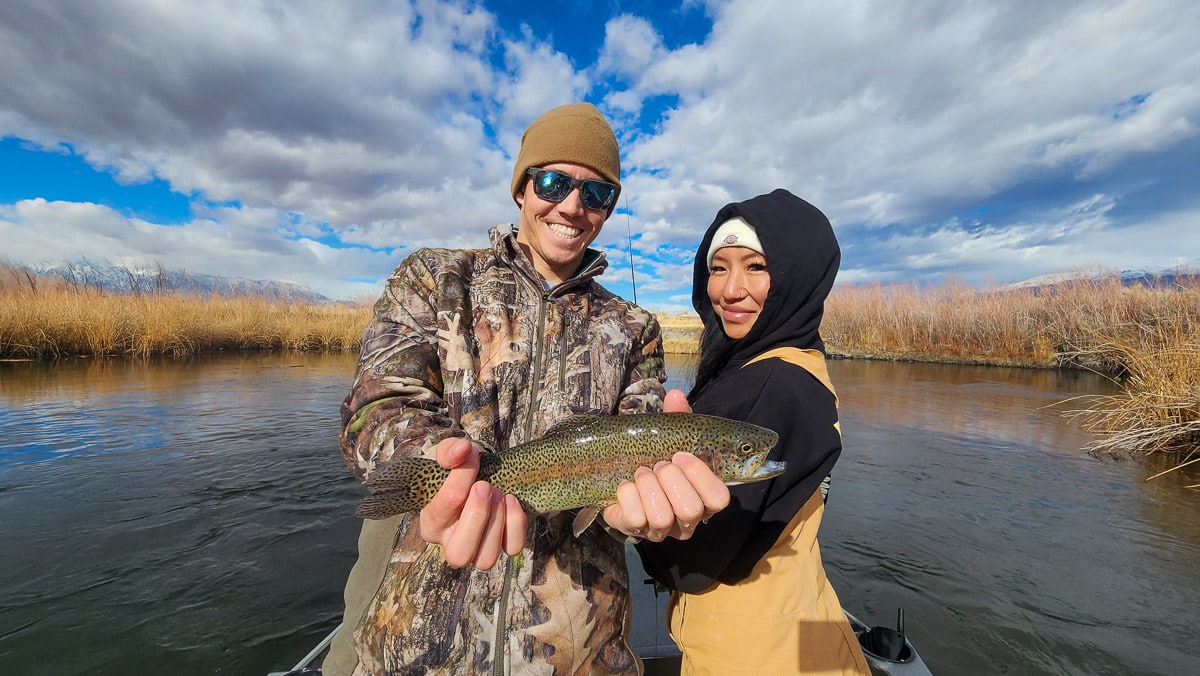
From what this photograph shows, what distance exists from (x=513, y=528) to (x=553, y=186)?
1865mm

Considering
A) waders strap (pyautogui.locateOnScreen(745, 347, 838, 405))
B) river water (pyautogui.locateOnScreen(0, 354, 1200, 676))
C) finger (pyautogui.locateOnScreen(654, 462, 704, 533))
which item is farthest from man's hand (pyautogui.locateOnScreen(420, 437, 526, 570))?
river water (pyautogui.locateOnScreen(0, 354, 1200, 676))

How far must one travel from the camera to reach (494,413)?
2.58m

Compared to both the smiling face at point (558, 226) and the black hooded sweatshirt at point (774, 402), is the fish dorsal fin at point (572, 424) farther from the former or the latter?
the smiling face at point (558, 226)

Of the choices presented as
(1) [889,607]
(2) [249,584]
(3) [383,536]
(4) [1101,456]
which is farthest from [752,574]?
(4) [1101,456]

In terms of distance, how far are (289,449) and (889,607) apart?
454 inches

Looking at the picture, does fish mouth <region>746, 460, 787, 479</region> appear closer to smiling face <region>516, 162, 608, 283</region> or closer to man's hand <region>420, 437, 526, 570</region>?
man's hand <region>420, 437, 526, 570</region>

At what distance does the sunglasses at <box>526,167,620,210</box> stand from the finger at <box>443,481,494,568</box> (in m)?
1.70

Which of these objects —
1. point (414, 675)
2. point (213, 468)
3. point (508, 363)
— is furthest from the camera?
point (213, 468)

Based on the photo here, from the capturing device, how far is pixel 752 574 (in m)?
2.44

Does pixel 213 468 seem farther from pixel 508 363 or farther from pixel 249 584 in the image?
pixel 508 363

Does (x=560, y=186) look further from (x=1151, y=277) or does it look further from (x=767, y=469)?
(x=1151, y=277)

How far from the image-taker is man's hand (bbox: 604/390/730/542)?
2.05 meters

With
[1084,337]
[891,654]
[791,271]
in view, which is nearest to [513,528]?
[791,271]

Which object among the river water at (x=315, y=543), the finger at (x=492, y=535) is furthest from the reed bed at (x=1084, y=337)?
the finger at (x=492, y=535)
